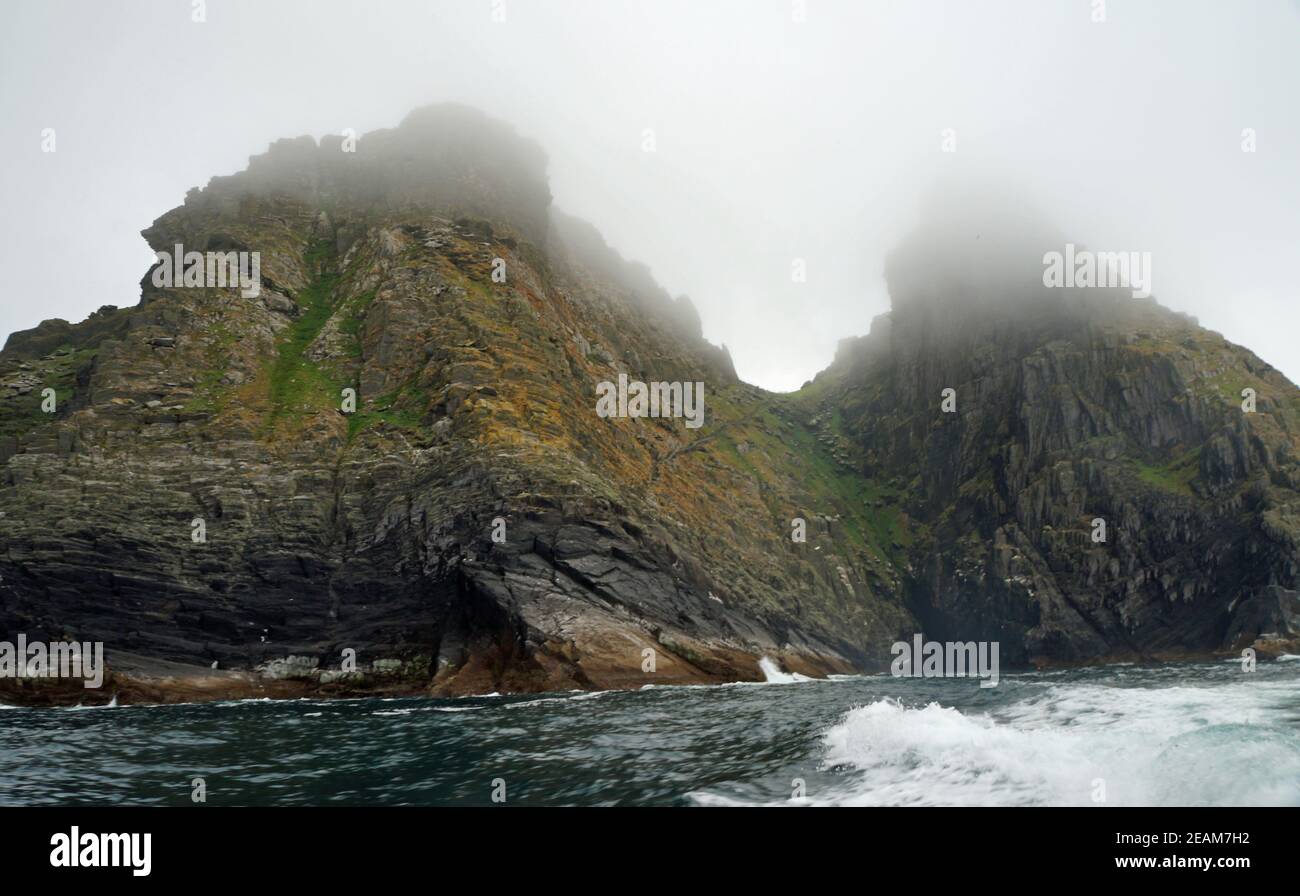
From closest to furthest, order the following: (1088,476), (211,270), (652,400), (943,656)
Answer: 1. (211,270)
2. (1088,476)
3. (943,656)
4. (652,400)

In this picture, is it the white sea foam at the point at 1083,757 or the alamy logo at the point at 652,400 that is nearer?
the white sea foam at the point at 1083,757

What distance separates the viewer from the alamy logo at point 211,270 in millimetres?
82438

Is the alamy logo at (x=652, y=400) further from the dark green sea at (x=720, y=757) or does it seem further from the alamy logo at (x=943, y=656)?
the dark green sea at (x=720, y=757)

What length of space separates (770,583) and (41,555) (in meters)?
70.6

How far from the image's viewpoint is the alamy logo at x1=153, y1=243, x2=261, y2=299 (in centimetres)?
8244
